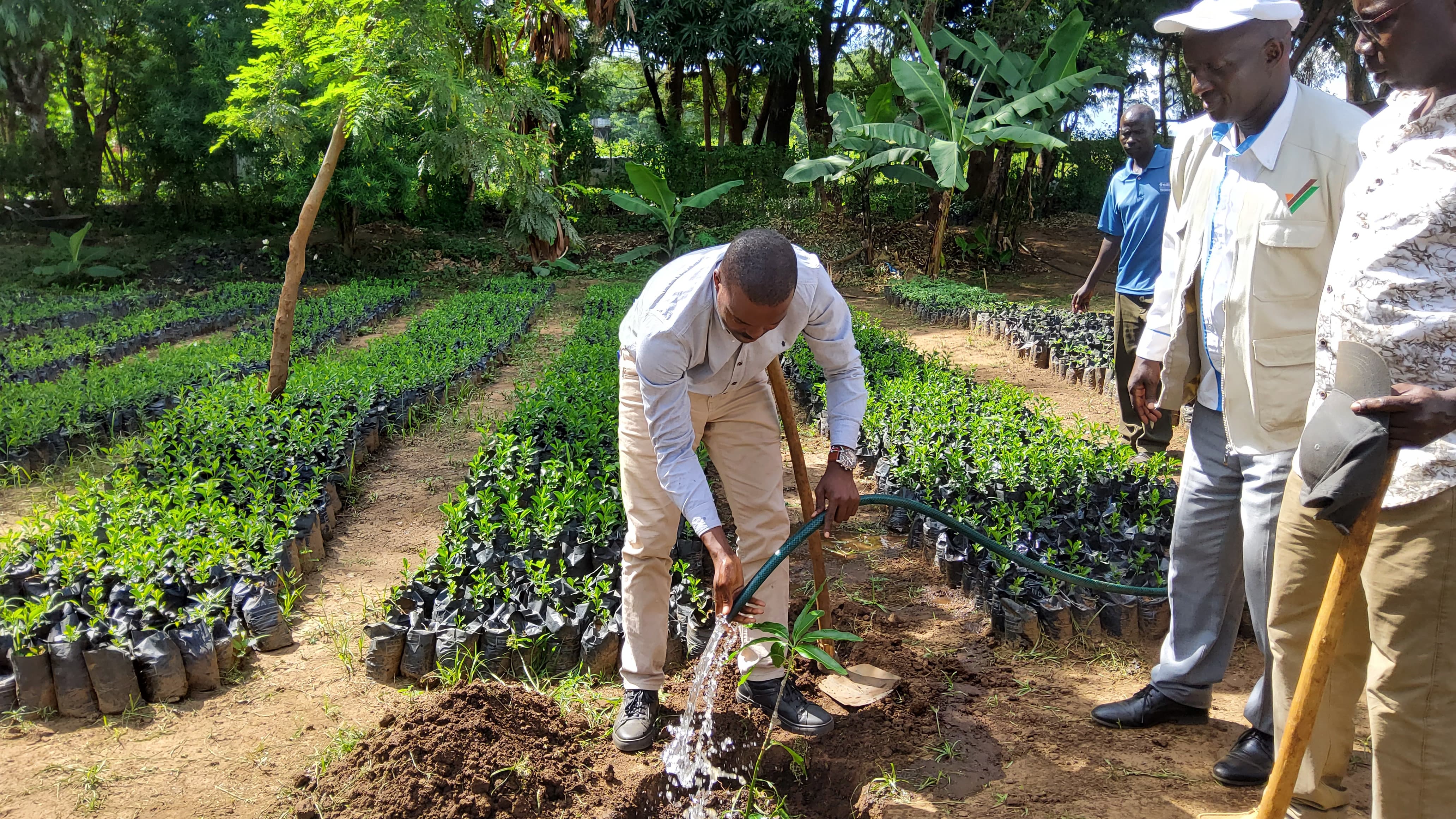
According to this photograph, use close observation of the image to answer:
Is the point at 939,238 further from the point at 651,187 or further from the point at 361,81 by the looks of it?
the point at 361,81

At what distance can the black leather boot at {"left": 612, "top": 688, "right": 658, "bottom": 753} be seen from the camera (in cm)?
308

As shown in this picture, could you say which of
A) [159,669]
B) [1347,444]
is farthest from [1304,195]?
[159,669]

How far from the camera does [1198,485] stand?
113 inches

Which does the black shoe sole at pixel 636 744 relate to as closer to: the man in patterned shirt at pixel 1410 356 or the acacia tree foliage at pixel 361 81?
the man in patterned shirt at pixel 1410 356

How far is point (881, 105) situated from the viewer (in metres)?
14.7

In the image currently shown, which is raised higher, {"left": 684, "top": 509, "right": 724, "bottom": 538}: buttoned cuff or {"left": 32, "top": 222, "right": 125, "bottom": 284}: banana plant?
{"left": 32, "top": 222, "right": 125, "bottom": 284}: banana plant

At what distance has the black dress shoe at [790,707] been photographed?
3.15 metres

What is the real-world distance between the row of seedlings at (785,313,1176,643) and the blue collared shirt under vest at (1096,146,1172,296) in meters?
0.92

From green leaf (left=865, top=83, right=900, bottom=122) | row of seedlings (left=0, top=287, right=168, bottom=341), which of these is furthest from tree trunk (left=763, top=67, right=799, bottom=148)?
row of seedlings (left=0, top=287, right=168, bottom=341)

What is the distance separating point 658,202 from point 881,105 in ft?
13.8

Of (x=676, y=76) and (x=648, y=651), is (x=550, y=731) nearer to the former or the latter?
(x=648, y=651)

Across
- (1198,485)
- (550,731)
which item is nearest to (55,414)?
(550,731)

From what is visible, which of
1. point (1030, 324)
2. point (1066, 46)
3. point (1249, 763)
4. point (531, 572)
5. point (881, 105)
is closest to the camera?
point (1249, 763)

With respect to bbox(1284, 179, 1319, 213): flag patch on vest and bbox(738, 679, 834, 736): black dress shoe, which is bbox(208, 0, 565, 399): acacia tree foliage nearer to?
bbox(738, 679, 834, 736): black dress shoe
